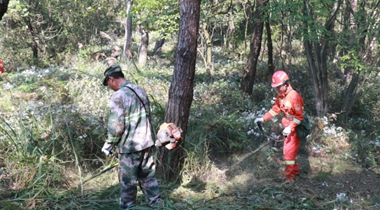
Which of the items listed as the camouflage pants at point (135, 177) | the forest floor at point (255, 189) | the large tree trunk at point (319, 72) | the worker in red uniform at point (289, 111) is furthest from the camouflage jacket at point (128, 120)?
the large tree trunk at point (319, 72)

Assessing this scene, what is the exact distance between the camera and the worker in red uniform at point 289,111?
5.63m

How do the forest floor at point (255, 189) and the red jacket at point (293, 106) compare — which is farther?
the red jacket at point (293, 106)

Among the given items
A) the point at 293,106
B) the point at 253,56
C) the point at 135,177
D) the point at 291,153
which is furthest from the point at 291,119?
the point at 253,56

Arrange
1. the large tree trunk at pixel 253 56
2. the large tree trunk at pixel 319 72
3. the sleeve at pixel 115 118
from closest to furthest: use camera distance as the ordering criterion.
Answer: the sleeve at pixel 115 118 < the large tree trunk at pixel 319 72 < the large tree trunk at pixel 253 56

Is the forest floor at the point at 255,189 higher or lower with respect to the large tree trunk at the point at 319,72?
lower

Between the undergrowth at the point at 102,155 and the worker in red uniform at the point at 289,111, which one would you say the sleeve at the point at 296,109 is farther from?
the undergrowth at the point at 102,155

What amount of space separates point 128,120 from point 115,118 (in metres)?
0.16

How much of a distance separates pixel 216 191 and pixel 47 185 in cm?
235

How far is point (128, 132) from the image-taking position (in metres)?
4.17

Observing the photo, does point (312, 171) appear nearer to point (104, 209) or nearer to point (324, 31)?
point (324, 31)

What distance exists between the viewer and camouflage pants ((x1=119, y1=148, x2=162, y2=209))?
165 inches

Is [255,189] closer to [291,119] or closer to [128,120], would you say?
[291,119]

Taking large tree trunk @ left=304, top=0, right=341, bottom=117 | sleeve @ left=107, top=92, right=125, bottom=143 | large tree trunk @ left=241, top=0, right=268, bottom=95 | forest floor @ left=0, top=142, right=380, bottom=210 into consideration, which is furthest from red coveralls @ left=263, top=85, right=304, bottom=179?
large tree trunk @ left=241, top=0, right=268, bottom=95

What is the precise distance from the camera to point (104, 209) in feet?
13.9
